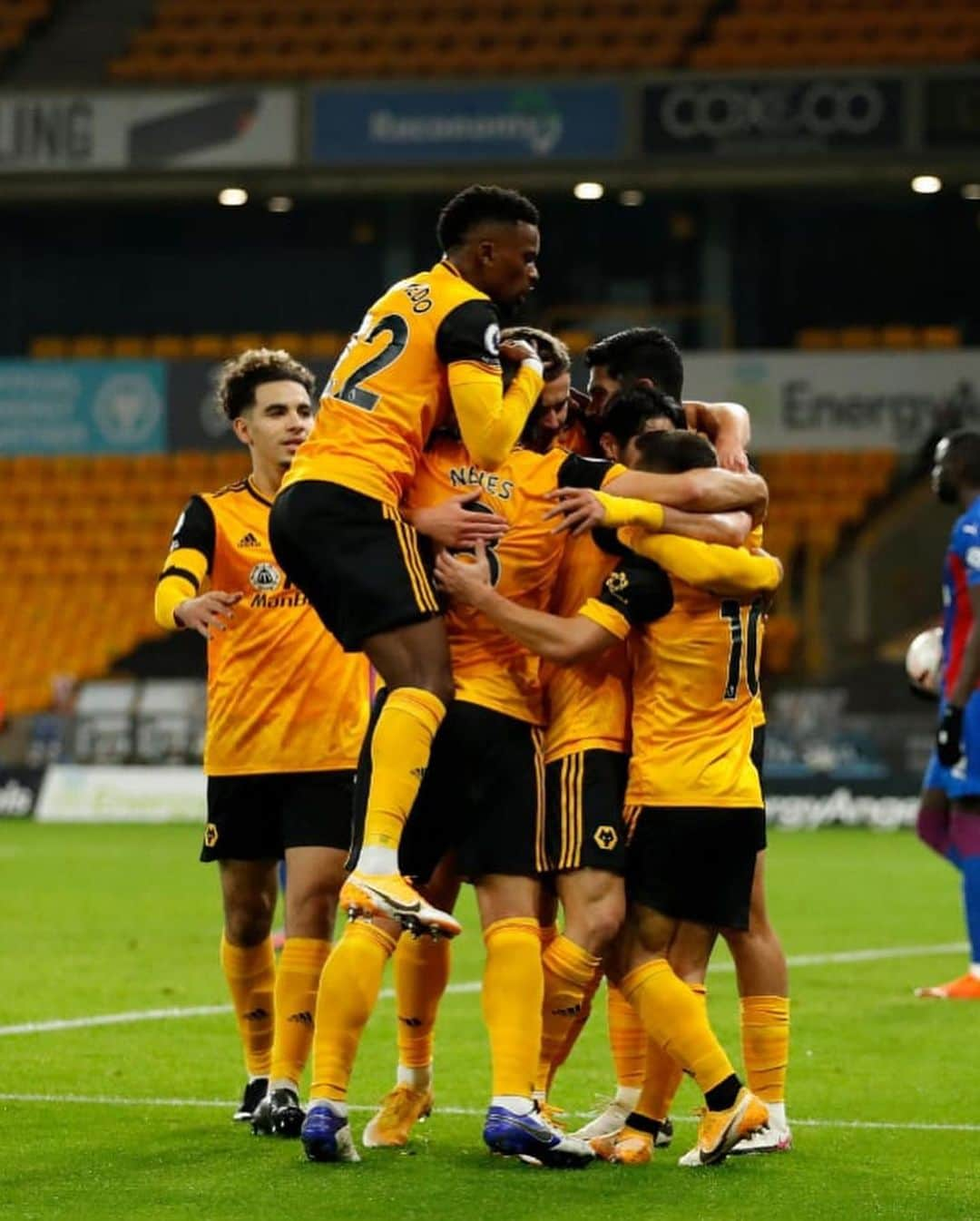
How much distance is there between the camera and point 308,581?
5.94 meters

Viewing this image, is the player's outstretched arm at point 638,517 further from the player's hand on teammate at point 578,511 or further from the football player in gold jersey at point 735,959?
the football player in gold jersey at point 735,959

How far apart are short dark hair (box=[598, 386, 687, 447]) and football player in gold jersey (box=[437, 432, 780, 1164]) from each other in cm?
20

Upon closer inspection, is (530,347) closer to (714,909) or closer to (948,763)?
(714,909)

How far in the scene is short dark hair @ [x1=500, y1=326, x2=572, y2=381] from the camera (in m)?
6.30

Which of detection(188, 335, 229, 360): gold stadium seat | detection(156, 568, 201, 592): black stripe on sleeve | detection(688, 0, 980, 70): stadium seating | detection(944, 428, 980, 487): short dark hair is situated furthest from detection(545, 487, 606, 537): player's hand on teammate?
detection(188, 335, 229, 360): gold stadium seat

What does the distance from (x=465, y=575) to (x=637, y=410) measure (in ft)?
2.54

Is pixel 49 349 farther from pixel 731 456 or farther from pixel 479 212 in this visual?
pixel 479 212

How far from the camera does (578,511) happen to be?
5.87 metres

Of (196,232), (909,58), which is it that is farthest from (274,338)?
(909,58)

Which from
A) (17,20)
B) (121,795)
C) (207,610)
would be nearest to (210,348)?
(17,20)

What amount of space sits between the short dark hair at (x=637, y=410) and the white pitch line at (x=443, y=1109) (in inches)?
74.0

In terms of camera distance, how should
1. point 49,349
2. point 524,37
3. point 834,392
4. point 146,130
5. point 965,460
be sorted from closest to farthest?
point 965,460 < point 834,392 < point 146,130 < point 524,37 < point 49,349

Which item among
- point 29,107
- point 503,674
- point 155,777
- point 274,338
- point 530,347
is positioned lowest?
point 155,777

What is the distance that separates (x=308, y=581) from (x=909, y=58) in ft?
68.9
